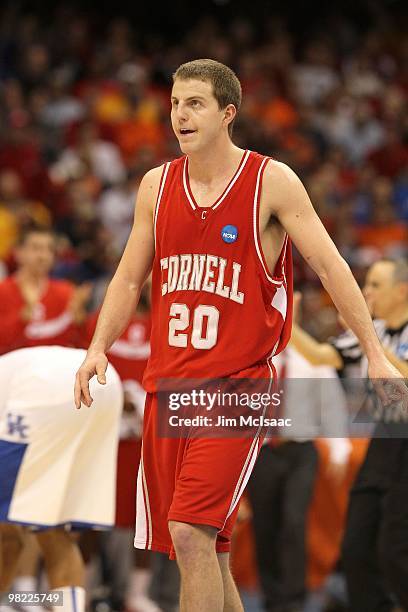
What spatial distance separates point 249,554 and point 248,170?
4.96 meters

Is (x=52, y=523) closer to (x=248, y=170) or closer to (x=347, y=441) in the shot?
(x=248, y=170)

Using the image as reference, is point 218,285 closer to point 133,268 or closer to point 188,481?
point 133,268

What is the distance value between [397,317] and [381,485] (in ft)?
2.94

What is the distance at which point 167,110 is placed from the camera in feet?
50.1

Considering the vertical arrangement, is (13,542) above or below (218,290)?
below

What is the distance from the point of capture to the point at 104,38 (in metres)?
16.6

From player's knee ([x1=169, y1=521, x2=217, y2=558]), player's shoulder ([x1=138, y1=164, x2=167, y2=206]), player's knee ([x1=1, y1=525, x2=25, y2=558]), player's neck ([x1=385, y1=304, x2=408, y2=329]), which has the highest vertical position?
player's neck ([x1=385, y1=304, x2=408, y2=329])

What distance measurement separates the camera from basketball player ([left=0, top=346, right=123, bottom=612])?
17.5 feet

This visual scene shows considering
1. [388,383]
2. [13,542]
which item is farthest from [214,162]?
[13,542]

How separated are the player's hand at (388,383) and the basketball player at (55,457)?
1.61 metres

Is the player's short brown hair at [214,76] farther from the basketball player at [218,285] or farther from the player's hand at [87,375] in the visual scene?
the player's hand at [87,375]

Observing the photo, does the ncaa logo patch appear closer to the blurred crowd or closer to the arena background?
the arena background

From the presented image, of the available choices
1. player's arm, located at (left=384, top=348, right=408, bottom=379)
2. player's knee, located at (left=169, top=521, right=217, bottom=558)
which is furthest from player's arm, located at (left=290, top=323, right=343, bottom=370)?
player's knee, located at (left=169, top=521, right=217, bottom=558)

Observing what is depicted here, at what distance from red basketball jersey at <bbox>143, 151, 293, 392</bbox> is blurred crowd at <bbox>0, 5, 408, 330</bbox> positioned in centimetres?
536
